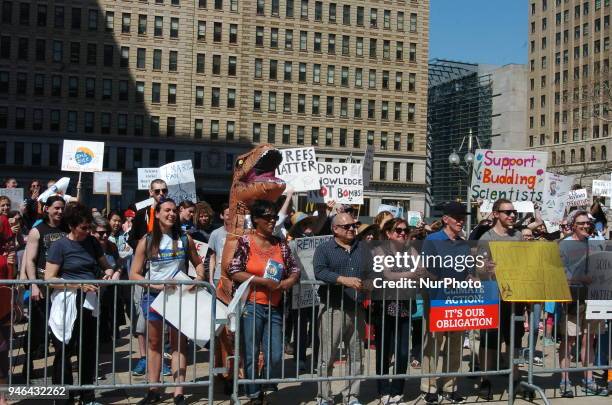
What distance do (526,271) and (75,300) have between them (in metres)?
4.30

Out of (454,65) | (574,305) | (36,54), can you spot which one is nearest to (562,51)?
(454,65)

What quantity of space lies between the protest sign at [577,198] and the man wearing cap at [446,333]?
387 inches

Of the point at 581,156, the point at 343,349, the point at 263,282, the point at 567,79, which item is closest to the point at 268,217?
the point at 263,282

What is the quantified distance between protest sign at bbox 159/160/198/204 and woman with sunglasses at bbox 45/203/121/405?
7435 millimetres

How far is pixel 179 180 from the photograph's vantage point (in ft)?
49.0

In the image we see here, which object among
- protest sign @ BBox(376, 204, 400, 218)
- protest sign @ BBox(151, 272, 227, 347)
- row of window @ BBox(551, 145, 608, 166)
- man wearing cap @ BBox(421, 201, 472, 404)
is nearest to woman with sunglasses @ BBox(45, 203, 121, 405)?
protest sign @ BBox(151, 272, 227, 347)

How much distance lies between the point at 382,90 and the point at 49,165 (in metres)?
34.3

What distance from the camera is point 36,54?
242 ft

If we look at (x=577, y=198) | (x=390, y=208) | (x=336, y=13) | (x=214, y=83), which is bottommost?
(x=390, y=208)

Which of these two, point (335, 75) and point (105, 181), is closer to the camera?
point (105, 181)

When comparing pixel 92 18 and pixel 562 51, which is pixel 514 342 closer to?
pixel 92 18

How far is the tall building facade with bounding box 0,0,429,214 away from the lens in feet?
243

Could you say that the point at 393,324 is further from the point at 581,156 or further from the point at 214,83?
the point at 581,156

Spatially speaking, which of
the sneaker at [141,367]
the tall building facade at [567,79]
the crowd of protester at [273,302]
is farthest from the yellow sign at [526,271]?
the tall building facade at [567,79]
